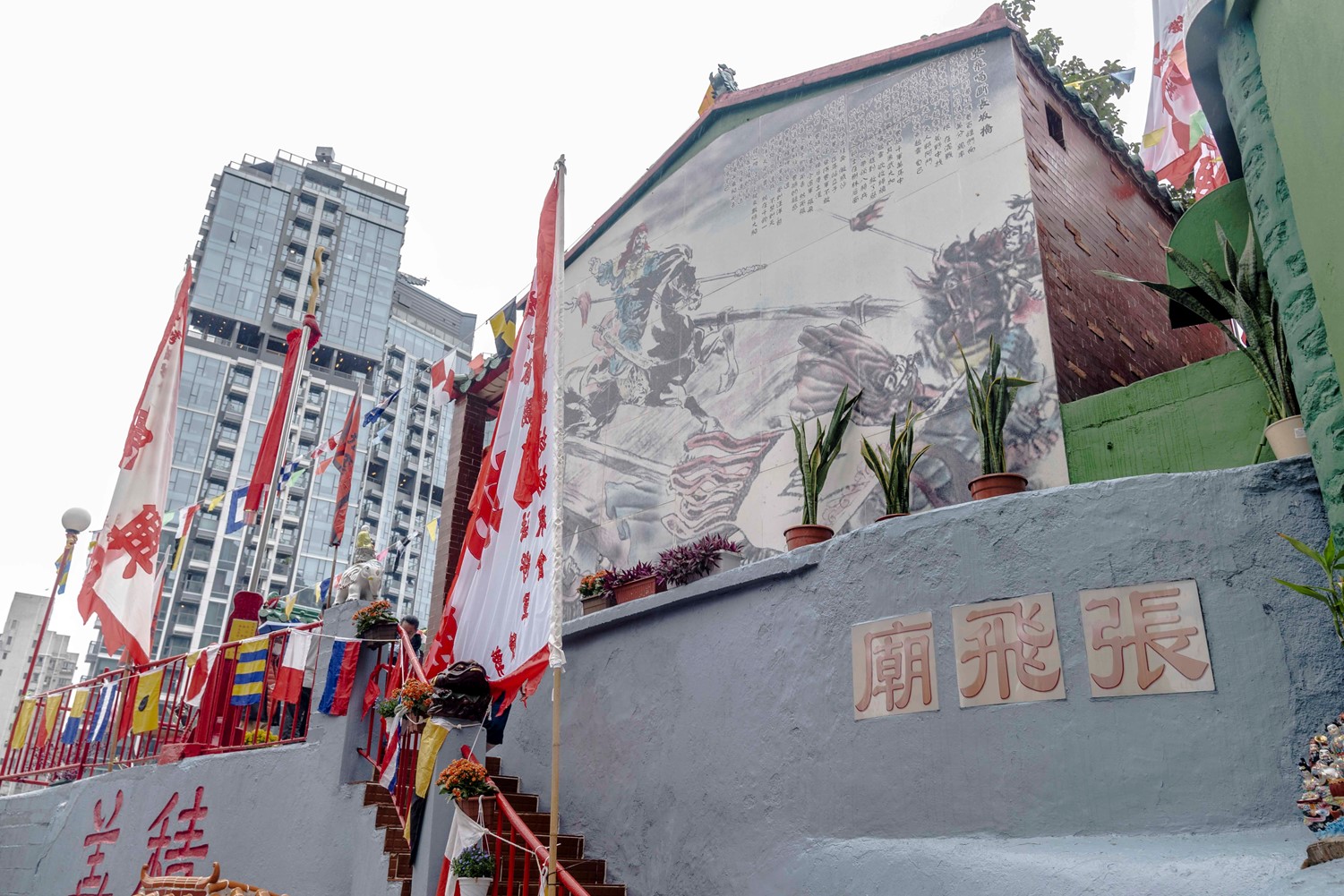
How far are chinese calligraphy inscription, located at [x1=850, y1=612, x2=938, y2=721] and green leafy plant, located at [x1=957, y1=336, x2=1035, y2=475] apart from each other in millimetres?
1880

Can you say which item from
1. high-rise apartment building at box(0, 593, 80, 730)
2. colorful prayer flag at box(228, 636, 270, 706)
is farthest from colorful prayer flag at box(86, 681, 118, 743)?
high-rise apartment building at box(0, 593, 80, 730)

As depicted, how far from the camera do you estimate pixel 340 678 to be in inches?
332

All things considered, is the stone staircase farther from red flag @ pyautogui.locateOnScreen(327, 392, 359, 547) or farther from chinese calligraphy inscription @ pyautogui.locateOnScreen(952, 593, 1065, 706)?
red flag @ pyautogui.locateOnScreen(327, 392, 359, 547)

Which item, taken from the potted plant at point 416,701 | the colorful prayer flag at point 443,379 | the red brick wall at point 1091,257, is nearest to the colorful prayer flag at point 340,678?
the potted plant at point 416,701

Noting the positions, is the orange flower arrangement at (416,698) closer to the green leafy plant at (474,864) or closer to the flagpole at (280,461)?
the green leafy plant at (474,864)

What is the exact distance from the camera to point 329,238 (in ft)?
238

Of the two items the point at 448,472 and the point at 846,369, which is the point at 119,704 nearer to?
the point at 448,472

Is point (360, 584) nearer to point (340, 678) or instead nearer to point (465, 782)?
point (340, 678)

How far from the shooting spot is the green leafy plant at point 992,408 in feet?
25.1

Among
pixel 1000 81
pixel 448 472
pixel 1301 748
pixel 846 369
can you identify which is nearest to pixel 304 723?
pixel 448 472

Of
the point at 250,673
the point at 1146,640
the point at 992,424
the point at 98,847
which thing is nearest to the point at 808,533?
the point at 992,424

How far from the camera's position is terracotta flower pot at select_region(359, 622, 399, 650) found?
8.45m

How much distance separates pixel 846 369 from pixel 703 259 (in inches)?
106

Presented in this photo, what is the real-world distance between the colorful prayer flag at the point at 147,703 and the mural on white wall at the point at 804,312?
4586 mm
